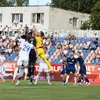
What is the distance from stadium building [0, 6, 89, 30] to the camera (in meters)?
57.3

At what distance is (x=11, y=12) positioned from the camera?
6003 centimetres

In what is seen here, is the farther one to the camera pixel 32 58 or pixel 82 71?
pixel 82 71

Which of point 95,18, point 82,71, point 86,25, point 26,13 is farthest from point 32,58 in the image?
point 86,25

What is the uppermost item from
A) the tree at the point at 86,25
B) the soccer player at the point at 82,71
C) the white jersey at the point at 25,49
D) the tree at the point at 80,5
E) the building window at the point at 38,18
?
the tree at the point at 80,5

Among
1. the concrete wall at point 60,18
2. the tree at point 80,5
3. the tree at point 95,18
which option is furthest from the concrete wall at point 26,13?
the tree at point 80,5

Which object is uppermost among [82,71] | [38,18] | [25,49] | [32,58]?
[38,18]

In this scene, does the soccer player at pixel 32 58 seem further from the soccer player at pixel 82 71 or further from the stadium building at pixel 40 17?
the stadium building at pixel 40 17

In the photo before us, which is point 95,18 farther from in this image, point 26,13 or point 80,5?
point 80,5

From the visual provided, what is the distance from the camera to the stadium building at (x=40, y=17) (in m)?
57.3

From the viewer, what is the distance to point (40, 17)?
58.5 metres

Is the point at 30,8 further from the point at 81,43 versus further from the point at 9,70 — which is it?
the point at 9,70

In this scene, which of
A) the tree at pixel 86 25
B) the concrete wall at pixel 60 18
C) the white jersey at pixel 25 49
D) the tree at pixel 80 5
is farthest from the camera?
the tree at pixel 80 5

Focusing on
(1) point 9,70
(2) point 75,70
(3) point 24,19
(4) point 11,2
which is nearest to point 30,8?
(3) point 24,19

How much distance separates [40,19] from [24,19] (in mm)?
2220
